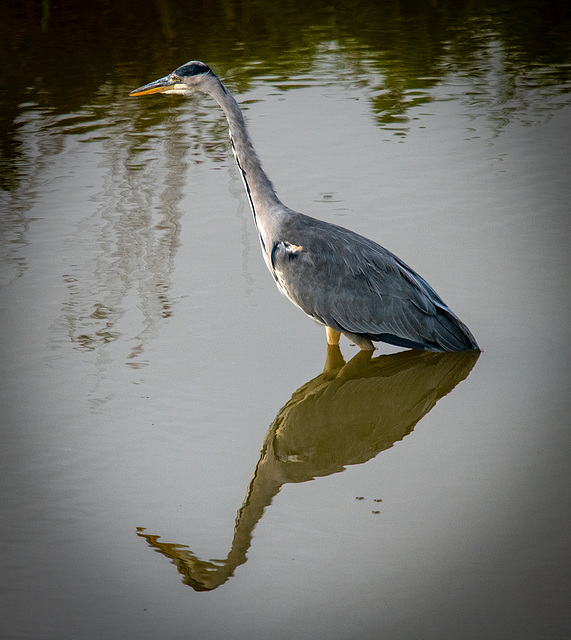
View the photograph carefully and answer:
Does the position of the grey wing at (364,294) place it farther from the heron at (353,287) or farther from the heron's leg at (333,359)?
the heron's leg at (333,359)

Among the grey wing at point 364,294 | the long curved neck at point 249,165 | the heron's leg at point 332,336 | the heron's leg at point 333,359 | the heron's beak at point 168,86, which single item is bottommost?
the heron's leg at point 333,359

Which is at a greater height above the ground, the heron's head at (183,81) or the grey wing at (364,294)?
the heron's head at (183,81)

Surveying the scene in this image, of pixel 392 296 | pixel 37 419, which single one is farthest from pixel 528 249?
pixel 37 419

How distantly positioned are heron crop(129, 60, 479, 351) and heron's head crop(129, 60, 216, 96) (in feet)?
1.38

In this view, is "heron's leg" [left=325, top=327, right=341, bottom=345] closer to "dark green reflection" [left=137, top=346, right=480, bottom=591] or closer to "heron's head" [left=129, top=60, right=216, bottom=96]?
"dark green reflection" [left=137, top=346, right=480, bottom=591]

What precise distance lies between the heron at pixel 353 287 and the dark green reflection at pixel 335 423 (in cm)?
17

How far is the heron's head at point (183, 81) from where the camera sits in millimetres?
6191

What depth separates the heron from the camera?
18.9ft

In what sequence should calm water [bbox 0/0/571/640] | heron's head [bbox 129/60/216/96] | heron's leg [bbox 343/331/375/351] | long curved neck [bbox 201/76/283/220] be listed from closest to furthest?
calm water [bbox 0/0/571/640] → heron's leg [bbox 343/331/375/351] → long curved neck [bbox 201/76/283/220] → heron's head [bbox 129/60/216/96]

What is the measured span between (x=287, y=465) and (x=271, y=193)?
6.89 ft

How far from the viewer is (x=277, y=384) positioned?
5.55 meters

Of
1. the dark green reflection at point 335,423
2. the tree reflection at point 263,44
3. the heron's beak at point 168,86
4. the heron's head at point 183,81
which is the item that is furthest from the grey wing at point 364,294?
the tree reflection at point 263,44

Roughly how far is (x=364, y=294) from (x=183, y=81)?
2.04m

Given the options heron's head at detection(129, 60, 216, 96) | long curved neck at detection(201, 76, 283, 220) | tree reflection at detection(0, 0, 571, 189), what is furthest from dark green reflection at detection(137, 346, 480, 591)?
tree reflection at detection(0, 0, 571, 189)
